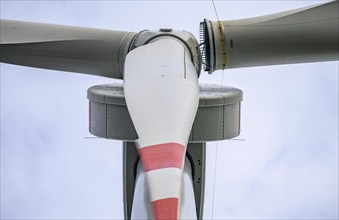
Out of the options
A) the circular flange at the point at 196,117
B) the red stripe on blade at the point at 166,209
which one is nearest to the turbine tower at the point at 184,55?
the circular flange at the point at 196,117

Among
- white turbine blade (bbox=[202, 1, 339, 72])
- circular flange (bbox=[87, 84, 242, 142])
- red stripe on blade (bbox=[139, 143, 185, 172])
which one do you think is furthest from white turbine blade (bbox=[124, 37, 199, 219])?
white turbine blade (bbox=[202, 1, 339, 72])

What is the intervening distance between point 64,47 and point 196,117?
4468mm

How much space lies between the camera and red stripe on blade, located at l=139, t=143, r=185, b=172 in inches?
494

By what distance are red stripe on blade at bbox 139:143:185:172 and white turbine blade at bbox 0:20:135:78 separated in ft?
24.7

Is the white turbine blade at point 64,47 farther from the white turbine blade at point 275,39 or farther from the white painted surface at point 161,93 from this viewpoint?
the white painted surface at point 161,93

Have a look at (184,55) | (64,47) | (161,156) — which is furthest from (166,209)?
(64,47)

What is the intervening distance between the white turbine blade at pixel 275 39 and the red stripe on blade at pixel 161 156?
7566 mm

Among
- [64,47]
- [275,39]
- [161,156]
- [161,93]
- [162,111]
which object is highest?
[275,39]

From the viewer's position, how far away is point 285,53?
65.2ft

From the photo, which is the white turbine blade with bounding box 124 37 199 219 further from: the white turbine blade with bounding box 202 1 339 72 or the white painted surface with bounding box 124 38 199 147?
the white turbine blade with bounding box 202 1 339 72

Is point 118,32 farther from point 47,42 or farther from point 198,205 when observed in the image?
point 198,205

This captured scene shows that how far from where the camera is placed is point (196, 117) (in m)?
18.6

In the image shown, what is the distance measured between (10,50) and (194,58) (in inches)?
202

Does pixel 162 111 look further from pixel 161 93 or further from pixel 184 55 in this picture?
pixel 184 55
